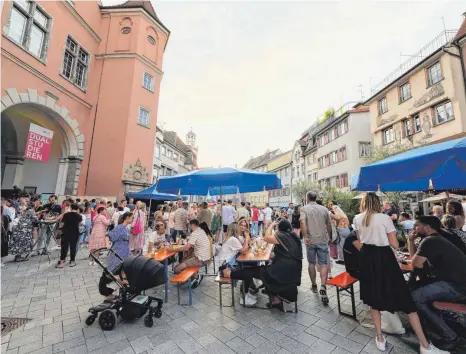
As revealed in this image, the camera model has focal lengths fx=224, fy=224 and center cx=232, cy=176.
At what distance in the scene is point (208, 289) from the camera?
5.32m

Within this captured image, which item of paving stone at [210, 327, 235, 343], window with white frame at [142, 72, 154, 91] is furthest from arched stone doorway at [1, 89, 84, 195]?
paving stone at [210, 327, 235, 343]

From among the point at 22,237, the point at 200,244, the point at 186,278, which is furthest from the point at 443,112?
the point at 22,237

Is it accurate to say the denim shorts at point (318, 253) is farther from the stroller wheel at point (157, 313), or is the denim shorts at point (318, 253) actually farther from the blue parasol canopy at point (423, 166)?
the stroller wheel at point (157, 313)

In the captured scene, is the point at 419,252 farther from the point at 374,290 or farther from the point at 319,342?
the point at 319,342

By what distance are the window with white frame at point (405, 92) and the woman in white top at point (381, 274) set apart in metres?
19.1

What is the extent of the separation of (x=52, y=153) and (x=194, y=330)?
691 inches

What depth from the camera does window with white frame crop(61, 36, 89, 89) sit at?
13773 millimetres

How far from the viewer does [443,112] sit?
14555 mm

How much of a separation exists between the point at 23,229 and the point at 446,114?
73.6 ft

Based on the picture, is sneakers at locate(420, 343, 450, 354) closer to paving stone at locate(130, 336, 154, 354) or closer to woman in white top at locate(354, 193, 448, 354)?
woman in white top at locate(354, 193, 448, 354)

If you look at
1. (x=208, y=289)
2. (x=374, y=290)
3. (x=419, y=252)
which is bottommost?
(x=208, y=289)

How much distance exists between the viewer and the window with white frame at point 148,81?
1708cm

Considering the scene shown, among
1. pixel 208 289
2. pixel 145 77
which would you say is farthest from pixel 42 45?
pixel 208 289

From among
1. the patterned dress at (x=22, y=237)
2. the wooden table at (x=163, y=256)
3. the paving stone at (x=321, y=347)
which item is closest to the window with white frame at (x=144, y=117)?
the patterned dress at (x=22, y=237)
